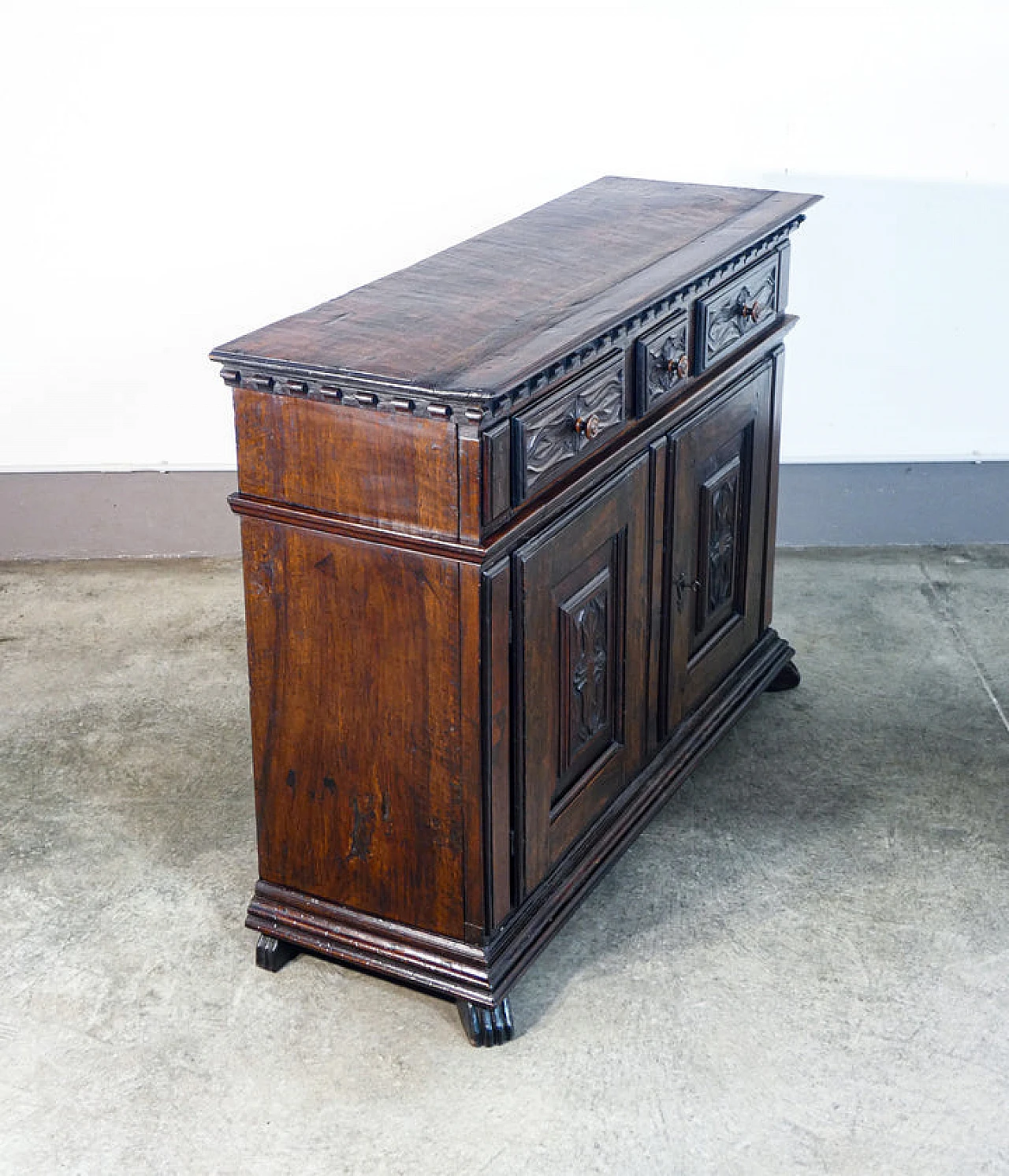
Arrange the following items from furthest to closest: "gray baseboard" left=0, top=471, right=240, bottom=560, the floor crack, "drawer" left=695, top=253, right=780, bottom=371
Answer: "gray baseboard" left=0, top=471, right=240, bottom=560
the floor crack
"drawer" left=695, top=253, right=780, bottom=371

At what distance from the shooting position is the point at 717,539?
330cm

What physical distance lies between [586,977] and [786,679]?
1.16 m

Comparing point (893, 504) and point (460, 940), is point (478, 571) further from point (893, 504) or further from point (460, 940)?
point (893, 504)

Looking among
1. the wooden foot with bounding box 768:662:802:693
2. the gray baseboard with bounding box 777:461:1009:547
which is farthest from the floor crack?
the wooden foot with bounding box 768:662:802:693

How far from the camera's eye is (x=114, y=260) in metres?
4.20

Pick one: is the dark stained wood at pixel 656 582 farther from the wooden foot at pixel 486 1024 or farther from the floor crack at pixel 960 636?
the floor crack at pixel 960 636

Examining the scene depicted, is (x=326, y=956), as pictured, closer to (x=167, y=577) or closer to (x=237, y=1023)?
(x=237, y=1023)

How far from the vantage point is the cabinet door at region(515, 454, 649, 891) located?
8.52ft

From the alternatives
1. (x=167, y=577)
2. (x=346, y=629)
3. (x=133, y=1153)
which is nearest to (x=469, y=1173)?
(x=133, y=1153)

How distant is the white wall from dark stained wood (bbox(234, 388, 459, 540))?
184cm

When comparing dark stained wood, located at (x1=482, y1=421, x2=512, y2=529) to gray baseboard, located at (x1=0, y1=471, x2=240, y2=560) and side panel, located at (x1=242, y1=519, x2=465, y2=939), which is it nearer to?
side panel, located at (x1=242, y1=519, x2=465, y2=939)

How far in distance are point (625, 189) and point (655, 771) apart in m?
1.24

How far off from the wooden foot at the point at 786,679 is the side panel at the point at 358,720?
4.40 feet

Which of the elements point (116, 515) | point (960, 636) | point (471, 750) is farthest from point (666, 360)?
point (116, 515)
